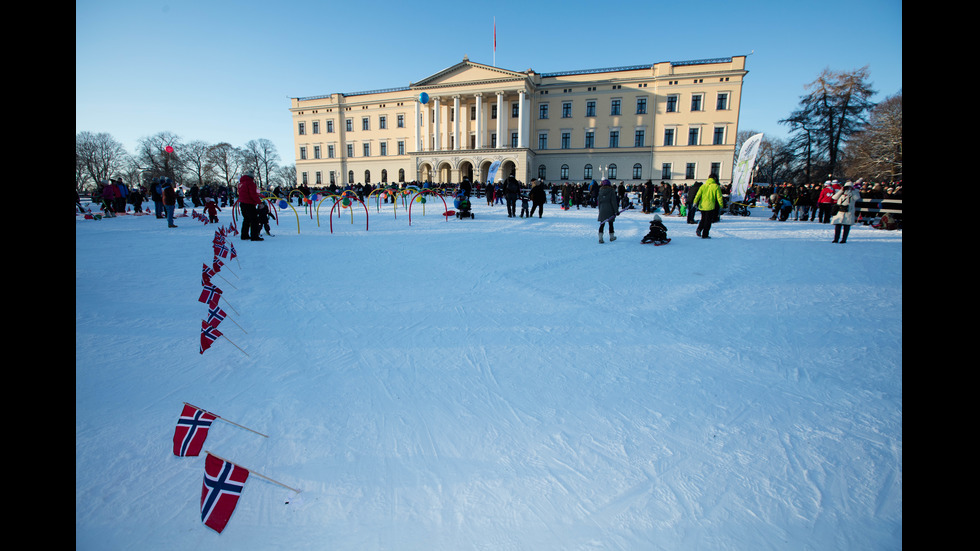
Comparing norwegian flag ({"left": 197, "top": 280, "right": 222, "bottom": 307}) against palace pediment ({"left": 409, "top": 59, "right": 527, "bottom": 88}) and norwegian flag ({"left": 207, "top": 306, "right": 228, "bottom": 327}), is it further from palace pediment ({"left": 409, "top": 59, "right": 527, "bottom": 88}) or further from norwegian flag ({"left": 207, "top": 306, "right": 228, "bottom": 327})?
palace pediment ({"left": 409, "top": 59, "right": 527, "bottom": 88})

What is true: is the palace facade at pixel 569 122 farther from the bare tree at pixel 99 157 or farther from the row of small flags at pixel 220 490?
the row of small flags at pixel 220 490

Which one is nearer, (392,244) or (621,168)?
(392,244)

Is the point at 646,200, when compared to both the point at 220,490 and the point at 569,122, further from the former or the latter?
the point at 569,122

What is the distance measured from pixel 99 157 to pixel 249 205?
5231 cm

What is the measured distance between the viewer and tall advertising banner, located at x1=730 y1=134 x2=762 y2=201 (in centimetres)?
1741

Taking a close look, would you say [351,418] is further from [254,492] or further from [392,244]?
[392,244]

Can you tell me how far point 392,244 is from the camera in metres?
9.36

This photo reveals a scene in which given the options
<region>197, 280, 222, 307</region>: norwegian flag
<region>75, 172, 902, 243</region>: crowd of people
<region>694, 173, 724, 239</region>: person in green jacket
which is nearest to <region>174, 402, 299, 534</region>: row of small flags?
<region>197, 280, 222, 307</region>: norwegian flag

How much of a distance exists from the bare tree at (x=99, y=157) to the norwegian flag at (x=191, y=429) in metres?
52.6

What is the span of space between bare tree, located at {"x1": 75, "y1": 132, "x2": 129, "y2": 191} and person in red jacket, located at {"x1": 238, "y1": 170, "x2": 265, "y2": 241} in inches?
1732

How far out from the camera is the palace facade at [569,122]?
132 feet

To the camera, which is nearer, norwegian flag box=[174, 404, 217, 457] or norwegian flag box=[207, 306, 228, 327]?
norwegian flag box=[174, 404, 217, 457]

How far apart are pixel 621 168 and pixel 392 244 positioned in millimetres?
39303
